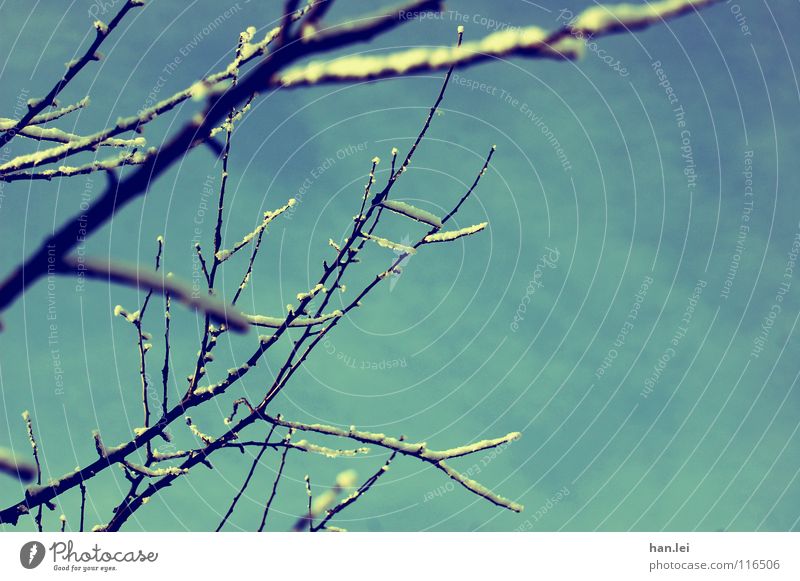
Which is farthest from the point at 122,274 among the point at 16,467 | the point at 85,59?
the point at 16,467

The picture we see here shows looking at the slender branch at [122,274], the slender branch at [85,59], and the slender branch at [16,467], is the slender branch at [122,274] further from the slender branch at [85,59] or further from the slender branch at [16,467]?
the slender branch at [16,467]

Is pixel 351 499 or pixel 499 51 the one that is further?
pixel 351 499

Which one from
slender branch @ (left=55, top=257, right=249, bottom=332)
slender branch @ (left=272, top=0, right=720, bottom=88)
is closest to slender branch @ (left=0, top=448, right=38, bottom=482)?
slender branch @ (left=55, top=257, right=249, bottom=332)

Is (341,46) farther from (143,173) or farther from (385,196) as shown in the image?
(385,196)

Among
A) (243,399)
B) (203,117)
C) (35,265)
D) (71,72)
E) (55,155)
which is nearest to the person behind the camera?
(203,117)

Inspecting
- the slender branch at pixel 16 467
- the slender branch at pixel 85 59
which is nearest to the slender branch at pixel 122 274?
the slender branch at pixel 85 59

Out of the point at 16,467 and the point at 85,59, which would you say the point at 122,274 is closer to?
the point at 85,59

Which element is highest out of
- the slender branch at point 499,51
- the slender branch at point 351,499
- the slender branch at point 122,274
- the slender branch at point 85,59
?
the slender branch at point 85,59

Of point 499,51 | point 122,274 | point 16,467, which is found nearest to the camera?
point 499,51

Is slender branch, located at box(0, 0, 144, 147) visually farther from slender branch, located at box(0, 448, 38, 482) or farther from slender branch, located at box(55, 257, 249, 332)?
slender branch, located at box(0, 448, 38, 482)
